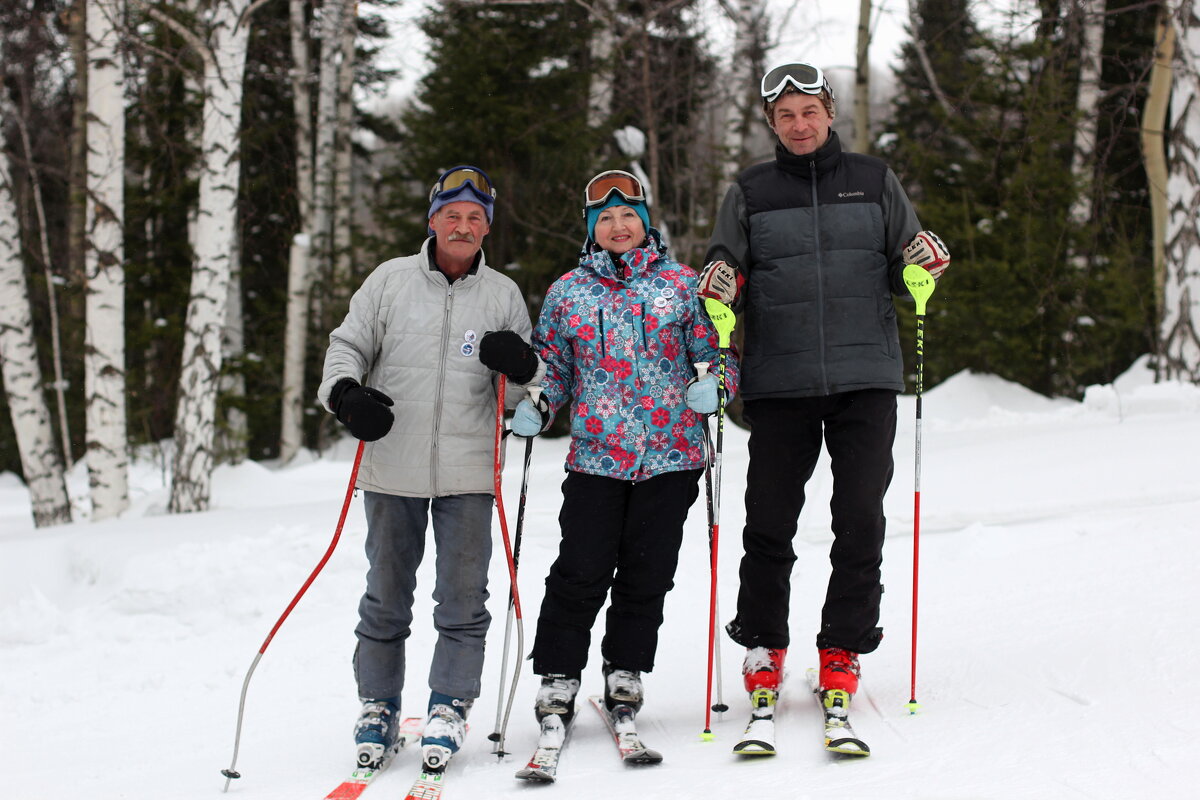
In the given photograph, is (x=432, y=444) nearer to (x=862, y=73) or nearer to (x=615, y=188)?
(x=615, y=188)

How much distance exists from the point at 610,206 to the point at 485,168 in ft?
31.3

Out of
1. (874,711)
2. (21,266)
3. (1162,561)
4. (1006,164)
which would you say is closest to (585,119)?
(1006,164)

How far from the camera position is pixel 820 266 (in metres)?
3.29

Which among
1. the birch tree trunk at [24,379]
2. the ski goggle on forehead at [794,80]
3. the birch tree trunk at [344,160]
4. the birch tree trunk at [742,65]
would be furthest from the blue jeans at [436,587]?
the birch tree trunk at [344,160]

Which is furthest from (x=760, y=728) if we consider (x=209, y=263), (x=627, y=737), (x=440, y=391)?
(x=209, y=263)

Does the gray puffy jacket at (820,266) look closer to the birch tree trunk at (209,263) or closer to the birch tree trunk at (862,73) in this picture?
the birch tree trunk at (209,263)

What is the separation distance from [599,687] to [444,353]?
156 centimetres

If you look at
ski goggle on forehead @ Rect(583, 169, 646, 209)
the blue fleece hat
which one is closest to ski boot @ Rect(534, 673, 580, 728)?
the blue fleece hat

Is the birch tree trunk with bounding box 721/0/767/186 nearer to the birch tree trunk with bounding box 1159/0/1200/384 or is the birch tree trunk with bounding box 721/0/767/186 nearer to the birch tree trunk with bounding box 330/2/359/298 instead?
the birch tree trunk with bounding box 1159/0/1200/384

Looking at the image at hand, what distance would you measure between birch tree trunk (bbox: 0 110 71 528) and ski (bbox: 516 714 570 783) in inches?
288

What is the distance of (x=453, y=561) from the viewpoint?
328cm

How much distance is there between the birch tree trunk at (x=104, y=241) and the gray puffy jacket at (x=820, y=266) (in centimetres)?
601

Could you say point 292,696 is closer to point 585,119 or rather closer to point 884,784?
point 884,784

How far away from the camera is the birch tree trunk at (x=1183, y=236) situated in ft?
Result: 26.6
